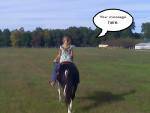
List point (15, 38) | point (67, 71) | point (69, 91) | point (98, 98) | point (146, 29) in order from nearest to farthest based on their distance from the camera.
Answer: point (67, 71), point (69, 91), point (98, 98), point (146, 29), point (15, 38)

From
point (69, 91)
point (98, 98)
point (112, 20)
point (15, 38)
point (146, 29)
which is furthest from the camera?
point (15, 38)

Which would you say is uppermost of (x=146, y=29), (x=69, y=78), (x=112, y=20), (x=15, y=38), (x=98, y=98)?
(x=112, y=20)

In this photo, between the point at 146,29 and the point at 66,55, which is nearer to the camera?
the point at 66,55

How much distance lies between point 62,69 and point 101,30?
2145 mm

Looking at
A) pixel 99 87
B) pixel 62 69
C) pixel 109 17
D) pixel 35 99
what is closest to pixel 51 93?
pixel 35 99

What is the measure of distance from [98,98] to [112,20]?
4983 millimetres

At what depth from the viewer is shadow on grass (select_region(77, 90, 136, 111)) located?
1458 cm

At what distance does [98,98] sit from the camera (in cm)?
1617

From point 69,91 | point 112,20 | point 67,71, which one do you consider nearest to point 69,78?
point 67,71

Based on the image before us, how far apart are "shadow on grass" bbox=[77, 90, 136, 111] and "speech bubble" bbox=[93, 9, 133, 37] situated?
3.10 m

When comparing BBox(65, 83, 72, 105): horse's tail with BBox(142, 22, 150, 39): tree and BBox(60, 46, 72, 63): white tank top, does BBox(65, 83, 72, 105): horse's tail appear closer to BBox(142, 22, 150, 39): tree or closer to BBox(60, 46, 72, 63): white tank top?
BBox(60, 46, 72, 63): white tank top

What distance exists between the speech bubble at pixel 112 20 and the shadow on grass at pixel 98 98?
310cm

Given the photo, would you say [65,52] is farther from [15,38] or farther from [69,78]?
[15,38]

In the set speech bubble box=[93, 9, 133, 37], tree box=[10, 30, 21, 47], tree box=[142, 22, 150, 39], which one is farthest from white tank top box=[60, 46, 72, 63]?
tree box=[10, 30, 21, 47]
